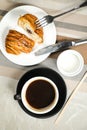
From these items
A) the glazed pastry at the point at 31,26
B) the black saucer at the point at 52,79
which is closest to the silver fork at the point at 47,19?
the glazed pastry at the point at 31,26

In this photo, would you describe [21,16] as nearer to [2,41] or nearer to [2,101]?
[2,41]

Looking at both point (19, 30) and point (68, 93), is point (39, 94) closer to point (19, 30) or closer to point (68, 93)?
point (68, 93)

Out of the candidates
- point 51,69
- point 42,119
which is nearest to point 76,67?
point 51,69

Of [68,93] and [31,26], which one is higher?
[31,26]

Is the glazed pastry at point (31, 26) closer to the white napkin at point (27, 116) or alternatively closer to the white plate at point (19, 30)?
the white plate at point (19, 30)

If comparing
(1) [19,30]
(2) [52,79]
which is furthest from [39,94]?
(1) [19,30]

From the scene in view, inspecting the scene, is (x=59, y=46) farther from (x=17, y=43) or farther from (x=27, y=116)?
(x=27, y=116)
